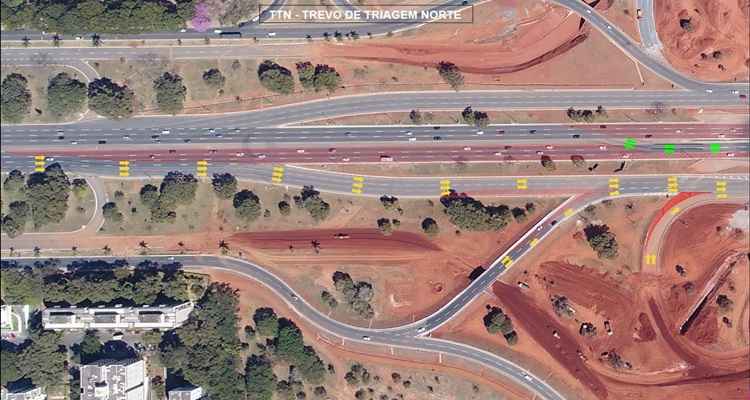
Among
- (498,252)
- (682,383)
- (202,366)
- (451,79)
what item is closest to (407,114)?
(451,79)

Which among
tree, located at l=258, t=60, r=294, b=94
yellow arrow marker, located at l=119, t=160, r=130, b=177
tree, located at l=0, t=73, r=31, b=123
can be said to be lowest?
yellow arrow marker, located at l=119, t=160, r=130, b=177

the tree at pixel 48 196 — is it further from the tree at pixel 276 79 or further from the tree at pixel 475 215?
the tree at pixel 475 215

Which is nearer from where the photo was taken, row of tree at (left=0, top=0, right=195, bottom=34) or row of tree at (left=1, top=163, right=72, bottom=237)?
row of tree at (left=0, top=0, right=195, bottom=34)

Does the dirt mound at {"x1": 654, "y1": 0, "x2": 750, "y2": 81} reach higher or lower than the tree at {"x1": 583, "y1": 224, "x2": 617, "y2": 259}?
higher

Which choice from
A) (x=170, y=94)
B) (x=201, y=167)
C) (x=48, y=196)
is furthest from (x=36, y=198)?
(x=170, y=94)

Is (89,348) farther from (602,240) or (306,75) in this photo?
(602,240)

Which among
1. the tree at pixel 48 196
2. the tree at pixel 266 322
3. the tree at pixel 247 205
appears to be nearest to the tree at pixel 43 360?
the tree at pixel 48 196

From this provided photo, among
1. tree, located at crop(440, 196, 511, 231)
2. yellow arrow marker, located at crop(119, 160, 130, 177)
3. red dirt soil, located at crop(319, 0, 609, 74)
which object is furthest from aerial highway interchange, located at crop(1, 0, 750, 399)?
red dirt soil, located at crop(319, 0, 609, 74)

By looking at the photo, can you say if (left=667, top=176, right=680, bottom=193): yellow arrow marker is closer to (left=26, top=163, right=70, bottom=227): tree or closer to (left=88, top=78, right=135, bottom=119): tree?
(left=88, top=78, right=135, bottom=119): tree
